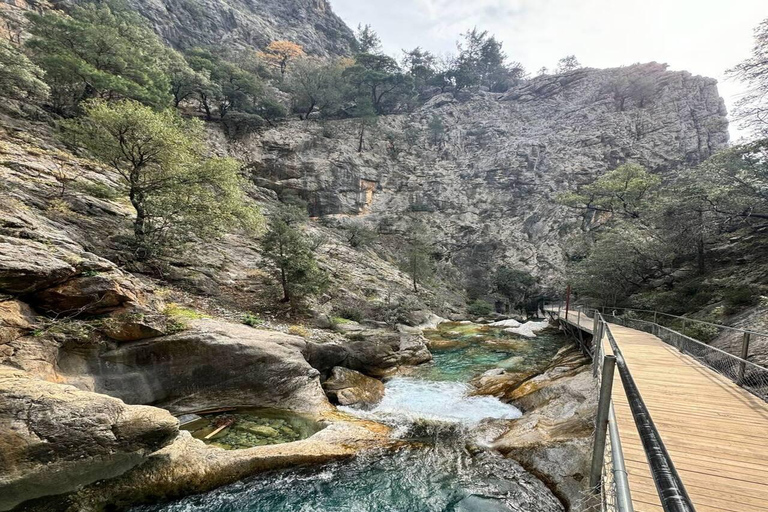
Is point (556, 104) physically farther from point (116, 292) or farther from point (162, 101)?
point (116, 292)

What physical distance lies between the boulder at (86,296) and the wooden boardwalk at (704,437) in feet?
39.5

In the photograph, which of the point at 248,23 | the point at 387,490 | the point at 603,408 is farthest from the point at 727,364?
the point at 248,23

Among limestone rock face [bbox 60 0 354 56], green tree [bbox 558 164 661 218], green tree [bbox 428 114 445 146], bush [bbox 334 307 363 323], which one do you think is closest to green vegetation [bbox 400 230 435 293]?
bush [bbox 334 307 363 323]

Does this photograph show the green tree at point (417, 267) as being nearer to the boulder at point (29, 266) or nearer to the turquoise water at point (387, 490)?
the turquoise water at point (387, 490)

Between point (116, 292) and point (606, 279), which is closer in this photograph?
point (116, 292)

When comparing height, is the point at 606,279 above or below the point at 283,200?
below

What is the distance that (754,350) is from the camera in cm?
899

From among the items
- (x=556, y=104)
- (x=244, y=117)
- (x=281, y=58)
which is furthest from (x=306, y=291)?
(x=556, y=104)

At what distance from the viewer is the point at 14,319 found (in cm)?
717

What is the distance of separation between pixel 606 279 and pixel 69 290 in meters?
29.6

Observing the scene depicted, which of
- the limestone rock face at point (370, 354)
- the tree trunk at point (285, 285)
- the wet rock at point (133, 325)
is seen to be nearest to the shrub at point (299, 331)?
the limestone rock face at point (370, 354)

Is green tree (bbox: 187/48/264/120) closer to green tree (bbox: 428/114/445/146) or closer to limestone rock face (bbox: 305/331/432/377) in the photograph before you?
green tree (bbox: 428/114/445/146)

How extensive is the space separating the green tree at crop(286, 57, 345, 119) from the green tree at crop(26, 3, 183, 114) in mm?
25592

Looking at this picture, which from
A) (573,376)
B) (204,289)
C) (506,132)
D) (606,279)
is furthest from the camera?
(506,132)
